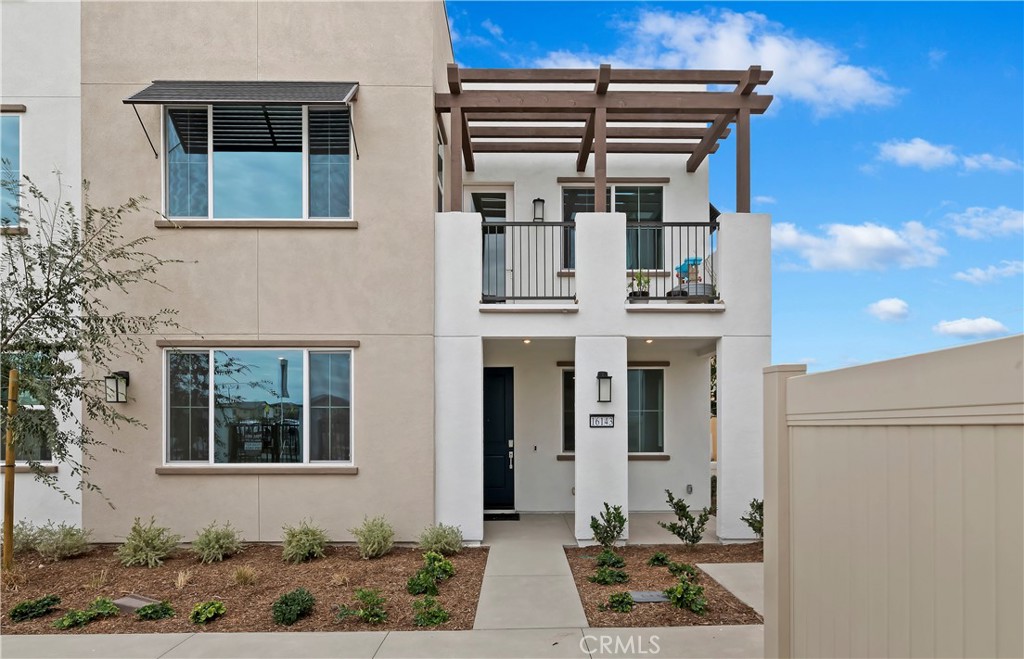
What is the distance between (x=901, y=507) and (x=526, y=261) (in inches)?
329

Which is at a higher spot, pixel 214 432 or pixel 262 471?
pixel 214 432

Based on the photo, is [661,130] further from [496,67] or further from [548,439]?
[548,439]

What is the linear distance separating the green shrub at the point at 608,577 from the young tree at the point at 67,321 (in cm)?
621

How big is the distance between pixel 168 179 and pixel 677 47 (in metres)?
7.97

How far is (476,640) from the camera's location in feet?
17.3

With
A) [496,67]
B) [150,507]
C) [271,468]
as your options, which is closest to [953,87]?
[496,67]

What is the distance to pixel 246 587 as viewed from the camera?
260 inches

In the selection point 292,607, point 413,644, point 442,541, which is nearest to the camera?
point 413,644

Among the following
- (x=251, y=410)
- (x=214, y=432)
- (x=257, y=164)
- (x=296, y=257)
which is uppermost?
(x=257, y=164)

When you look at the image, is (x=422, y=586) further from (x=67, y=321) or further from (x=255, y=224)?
(x=255, y=224)

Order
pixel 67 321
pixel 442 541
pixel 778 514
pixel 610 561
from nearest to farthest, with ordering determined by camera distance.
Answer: pixel 778 514 < pixel 67 321 < pixel 610 561 < pixel 442 541

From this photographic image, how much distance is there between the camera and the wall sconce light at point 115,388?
802 centimetres

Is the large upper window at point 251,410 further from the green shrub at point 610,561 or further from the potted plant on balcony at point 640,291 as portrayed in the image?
the potted plant on balcony at point 640,291

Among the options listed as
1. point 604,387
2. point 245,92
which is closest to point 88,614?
point 604,387
